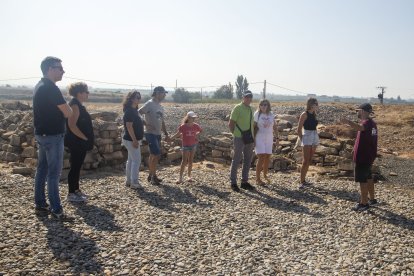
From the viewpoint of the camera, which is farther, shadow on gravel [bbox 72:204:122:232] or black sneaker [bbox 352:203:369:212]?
black sneaker [bbox 352:203:369:212]

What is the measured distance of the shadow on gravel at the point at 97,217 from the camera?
18.2ft

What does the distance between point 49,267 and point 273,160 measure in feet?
26.2

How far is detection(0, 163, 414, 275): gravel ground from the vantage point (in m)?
4.42

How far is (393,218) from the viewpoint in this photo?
6535mm

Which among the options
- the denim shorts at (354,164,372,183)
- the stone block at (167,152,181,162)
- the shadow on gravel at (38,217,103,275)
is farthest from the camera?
the stone block at (167,152,181,162)

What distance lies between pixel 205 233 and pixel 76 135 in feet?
8.91

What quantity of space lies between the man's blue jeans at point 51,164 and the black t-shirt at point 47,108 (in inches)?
4.9

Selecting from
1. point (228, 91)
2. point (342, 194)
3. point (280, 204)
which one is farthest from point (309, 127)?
point (228, 91)

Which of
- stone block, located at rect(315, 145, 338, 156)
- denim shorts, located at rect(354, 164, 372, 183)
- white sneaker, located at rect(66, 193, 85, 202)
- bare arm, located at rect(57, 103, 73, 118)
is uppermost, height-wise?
bare arm, located at rect(57, 103, 73, 118)

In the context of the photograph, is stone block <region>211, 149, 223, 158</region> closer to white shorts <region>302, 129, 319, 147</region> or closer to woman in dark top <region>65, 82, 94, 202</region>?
white shorts <region>302, 129, 319, 147</region>

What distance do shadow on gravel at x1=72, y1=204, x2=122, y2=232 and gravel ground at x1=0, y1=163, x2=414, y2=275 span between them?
0.05 ft

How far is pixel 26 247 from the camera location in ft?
15.2

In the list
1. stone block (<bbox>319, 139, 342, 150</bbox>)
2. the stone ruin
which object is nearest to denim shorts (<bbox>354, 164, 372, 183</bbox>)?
the stone ruin

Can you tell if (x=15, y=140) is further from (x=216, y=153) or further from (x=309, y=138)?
(x=309, y=138)
